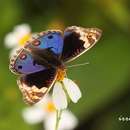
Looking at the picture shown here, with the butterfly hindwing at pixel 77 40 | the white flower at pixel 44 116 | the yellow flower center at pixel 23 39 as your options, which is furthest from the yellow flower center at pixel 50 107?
the butterfly hindwing at pixel 77 40

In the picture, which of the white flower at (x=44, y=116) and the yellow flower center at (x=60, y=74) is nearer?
the yellow flower center at (x=60, y=74)

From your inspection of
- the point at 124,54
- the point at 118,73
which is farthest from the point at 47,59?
the point at 124,54

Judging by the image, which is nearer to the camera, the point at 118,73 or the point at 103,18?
the point at 118,73

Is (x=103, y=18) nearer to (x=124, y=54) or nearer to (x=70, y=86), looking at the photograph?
(x=124, y=54)

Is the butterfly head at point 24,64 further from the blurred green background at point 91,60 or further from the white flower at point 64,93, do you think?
the blurred green background at point 91,60

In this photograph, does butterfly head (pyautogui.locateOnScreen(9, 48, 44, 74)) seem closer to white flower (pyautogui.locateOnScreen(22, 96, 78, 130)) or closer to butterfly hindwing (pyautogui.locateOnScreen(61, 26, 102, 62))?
butterfly hindwing (pyautogui.locateOnScreen(61, 26, 102, 62))
